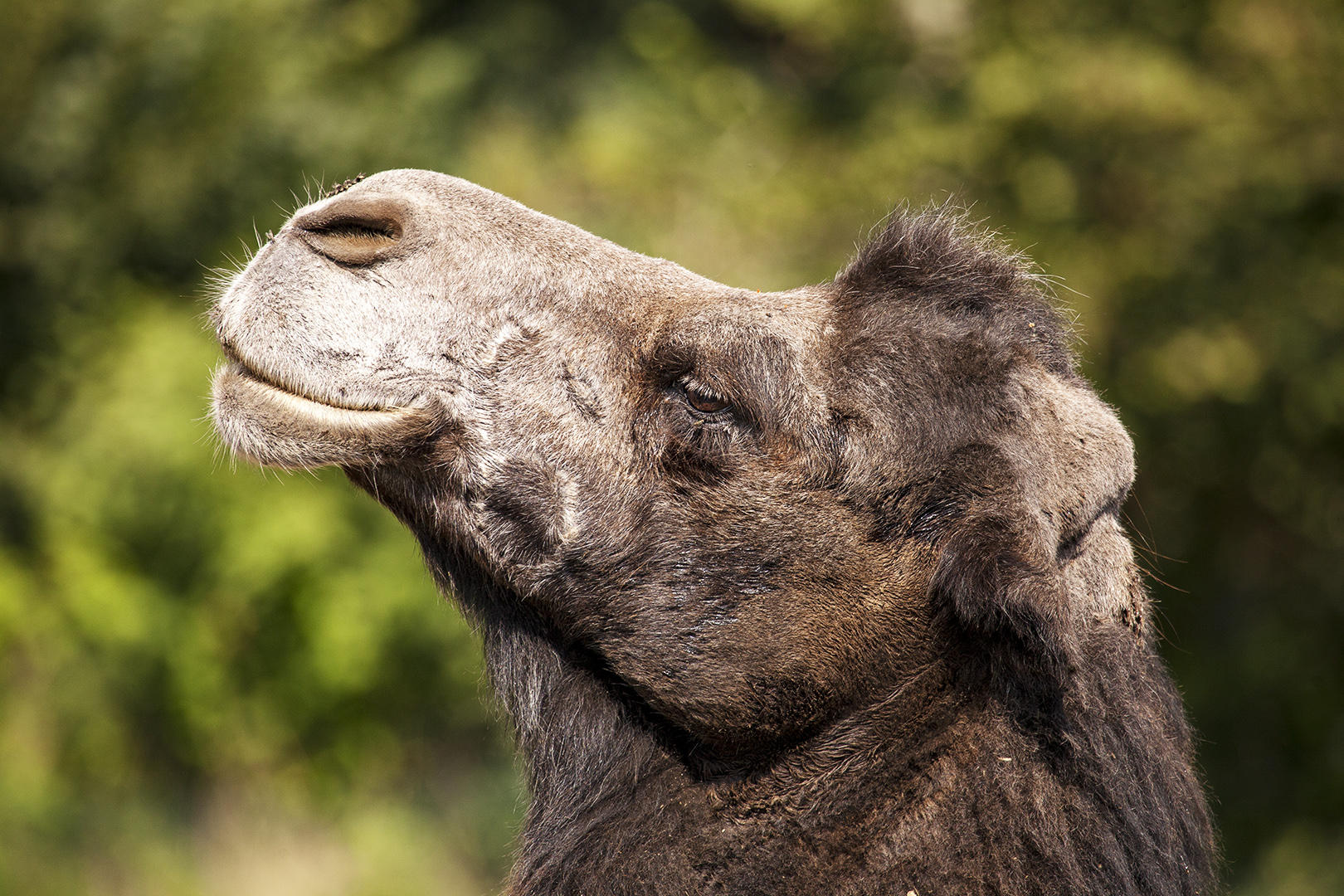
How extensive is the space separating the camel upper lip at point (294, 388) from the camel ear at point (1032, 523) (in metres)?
1.28

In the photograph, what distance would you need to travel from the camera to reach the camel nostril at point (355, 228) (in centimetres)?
Answer: 275

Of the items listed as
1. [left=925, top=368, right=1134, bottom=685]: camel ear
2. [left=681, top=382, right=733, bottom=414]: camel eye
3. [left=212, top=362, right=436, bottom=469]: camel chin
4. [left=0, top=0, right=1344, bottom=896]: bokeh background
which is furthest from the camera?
[left=0, top=0, right=1344, bottom=896]: bokeh background

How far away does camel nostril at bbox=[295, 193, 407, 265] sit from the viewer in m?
2.75

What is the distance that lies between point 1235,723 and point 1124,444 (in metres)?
7.37

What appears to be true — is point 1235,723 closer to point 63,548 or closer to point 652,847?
point 652,847

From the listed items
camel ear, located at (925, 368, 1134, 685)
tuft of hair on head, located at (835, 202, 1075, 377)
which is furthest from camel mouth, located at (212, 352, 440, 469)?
camel ear, located at (925, 368, 1134, 685)

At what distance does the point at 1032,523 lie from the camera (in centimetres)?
256

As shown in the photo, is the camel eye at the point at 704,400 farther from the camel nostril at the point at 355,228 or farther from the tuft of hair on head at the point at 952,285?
the camel nostril at the point at 355,228

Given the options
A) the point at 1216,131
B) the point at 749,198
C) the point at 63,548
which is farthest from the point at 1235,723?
the point at 63,548

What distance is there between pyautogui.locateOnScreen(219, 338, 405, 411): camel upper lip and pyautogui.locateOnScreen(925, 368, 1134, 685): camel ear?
1.28 meters

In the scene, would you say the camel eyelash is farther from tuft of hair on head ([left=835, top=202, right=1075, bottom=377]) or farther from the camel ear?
the camel ear

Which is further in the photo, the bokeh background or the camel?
the bokeh background

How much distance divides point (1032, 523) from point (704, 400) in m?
0.79

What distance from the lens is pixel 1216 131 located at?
8.02m
